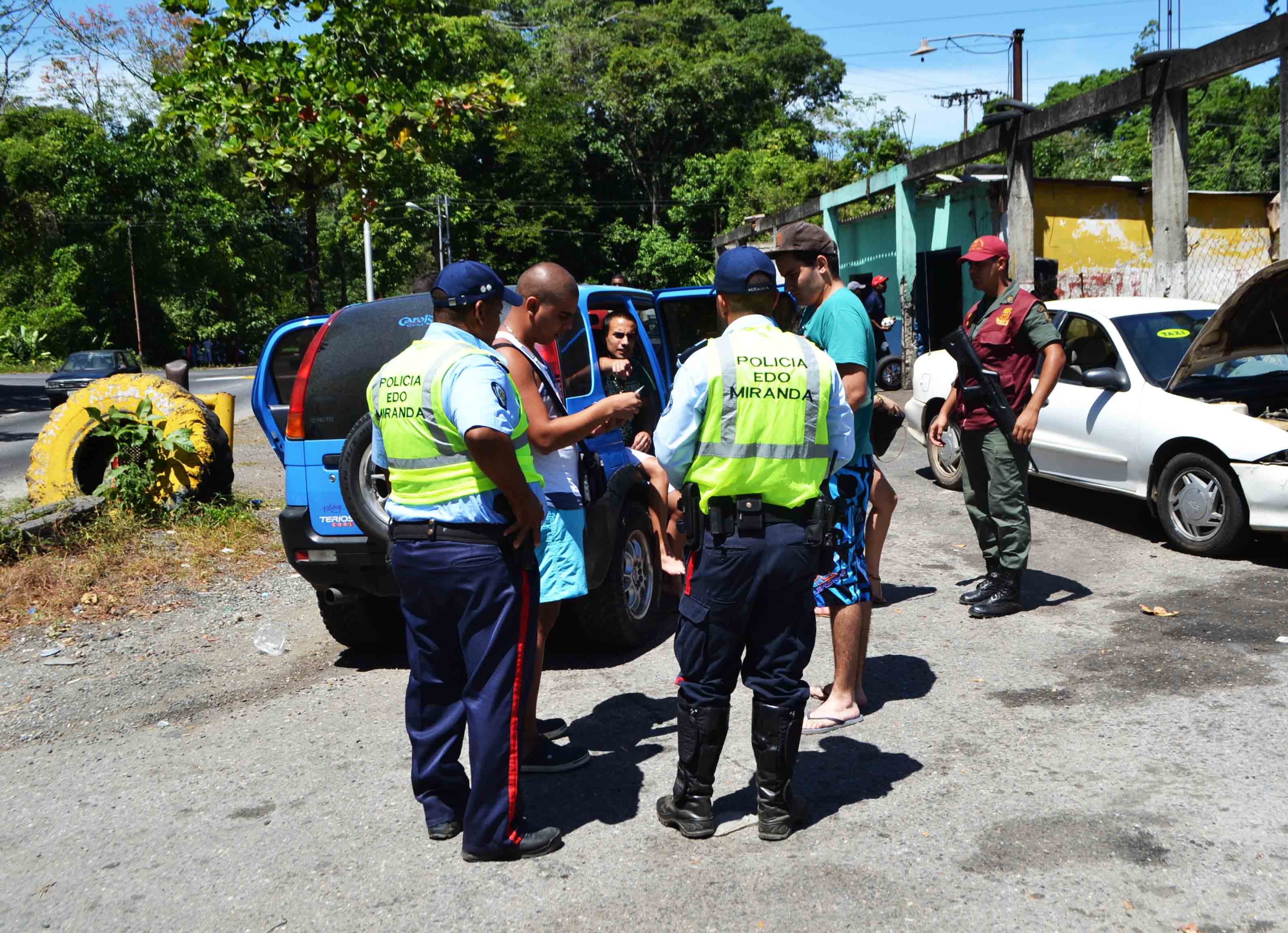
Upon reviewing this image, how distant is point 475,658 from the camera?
3447 millimetres

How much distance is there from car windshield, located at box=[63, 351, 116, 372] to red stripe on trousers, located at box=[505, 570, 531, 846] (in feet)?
93.9

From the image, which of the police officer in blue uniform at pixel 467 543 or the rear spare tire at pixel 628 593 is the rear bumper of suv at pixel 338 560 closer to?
the rear spare tire at pixel 628 593

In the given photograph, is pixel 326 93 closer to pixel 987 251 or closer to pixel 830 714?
pixel 987 251

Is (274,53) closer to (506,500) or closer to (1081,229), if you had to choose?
(506,500)

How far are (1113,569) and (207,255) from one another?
51347mm

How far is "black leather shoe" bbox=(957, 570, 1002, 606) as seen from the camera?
20.3 feet

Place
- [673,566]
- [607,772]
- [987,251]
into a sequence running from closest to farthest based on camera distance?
[607,772] < [673,566] < [987,251]

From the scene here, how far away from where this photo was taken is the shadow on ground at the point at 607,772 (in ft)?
12.8

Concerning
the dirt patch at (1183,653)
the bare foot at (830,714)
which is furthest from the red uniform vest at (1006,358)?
the bare foot at (830,714)

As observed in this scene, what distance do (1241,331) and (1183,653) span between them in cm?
336

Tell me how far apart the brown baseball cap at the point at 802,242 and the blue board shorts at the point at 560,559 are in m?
1.43

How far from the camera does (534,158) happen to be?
46.2 metres

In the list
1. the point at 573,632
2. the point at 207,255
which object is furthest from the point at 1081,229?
the point at 207,255

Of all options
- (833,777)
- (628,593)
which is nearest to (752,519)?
(833,777)
